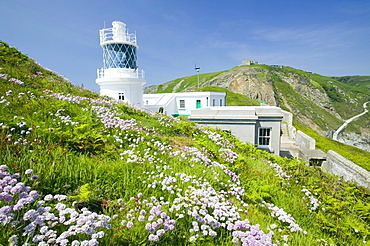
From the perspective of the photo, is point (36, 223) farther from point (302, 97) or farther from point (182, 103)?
point (302, 97)

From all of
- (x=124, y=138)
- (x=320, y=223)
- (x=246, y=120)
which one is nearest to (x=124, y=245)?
(x=124, y=138)

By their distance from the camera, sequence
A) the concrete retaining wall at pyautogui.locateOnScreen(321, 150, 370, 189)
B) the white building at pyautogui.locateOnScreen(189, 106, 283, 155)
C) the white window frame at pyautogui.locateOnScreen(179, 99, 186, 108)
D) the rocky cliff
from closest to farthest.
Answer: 1. the concrete retaining wall at pyautogui.locateOnScreen(321, 150, 370, 189)
2. the white building at pyautogui.locateOnScreen(189, 106, 283, 155)
3. the white window frame at pyautogui.locateOnScreen(179, 99, 186, 108)
4. the rocky cliff

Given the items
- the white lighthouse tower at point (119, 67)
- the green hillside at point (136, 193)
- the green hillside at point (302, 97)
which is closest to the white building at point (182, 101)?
the white lighthouse tower at point (119, 67)

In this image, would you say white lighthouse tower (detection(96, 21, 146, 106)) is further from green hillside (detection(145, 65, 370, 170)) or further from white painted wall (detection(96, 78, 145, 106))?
green hillside (detection(145, 65, 370, 170))

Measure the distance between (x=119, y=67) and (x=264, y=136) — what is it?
20.4 m

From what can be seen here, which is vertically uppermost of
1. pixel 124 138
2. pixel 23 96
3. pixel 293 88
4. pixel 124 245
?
pixel 293 88

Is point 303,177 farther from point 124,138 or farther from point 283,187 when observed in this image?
point 124,138

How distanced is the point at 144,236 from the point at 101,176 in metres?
1.64

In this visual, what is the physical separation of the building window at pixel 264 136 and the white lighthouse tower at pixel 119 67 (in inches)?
676

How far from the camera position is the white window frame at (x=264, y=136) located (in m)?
15.7

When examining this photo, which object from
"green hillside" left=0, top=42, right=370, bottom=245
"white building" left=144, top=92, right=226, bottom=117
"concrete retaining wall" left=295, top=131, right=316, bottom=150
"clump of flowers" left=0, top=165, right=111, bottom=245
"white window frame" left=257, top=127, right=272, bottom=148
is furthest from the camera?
"white building" left=144, top=92, right=226, bottom=117

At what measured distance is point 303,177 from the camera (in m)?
6.49

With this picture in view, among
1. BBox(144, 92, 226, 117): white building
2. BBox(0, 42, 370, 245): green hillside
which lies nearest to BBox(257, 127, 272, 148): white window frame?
BBox(0, 42, 370, 245): green hillside

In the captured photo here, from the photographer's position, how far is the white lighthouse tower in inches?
1026
